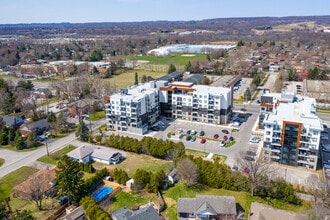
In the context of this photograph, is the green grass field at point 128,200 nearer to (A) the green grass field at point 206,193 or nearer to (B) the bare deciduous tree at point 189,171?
(A) the green grass field at point 206,193

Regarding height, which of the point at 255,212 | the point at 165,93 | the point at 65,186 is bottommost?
the point at 255,212

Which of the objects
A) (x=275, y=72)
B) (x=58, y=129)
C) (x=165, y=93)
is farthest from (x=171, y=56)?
(x=58, y=129)

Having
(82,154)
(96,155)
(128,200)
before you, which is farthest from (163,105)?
(128,200)

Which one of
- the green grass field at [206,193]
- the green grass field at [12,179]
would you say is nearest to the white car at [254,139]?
the green grass field at [206,193]

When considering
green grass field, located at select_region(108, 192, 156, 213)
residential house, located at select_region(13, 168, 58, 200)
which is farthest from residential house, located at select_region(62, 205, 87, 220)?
residential house, located at select_region(13, 168, 58, 200)

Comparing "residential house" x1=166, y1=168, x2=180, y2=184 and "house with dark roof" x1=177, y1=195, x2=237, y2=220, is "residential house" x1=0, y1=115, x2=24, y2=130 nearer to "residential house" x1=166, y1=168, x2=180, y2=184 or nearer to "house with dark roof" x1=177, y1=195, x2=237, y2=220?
"residential house" x1=166, y1=168, x2=180, y2=184

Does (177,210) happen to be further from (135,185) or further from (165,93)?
(165,93)

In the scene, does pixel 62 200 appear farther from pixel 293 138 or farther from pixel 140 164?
pixel 293 138
